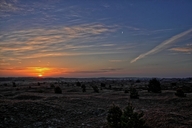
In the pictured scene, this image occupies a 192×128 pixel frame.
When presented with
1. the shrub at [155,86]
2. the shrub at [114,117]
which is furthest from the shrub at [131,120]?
the shrub at [155,86]

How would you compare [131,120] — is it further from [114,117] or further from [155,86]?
[155,86]

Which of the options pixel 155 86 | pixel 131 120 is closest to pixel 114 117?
pixel 131 120

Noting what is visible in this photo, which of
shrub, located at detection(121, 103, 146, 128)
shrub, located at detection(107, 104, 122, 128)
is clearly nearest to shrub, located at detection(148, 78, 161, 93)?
shrub, located at detection(107, 104, 122, 128)

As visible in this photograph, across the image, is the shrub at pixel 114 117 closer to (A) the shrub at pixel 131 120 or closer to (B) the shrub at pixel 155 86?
(A) the shrub at pixel 131 120

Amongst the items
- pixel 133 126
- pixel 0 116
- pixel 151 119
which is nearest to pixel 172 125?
pixel 151 119

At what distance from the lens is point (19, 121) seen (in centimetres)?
1655

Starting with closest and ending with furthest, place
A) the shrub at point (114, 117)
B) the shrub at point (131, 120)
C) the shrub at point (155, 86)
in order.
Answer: the shrub at point (131, 120) → the shrub at point (114, 117) → the shrub at point (155, 86)

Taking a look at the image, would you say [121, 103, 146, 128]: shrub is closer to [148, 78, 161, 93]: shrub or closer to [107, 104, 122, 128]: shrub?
[107, 104, 122, 128]: shrub

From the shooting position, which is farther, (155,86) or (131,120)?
(155,86)

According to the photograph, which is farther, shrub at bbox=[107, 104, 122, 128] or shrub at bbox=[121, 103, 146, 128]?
shrub at bbox=[107, 104, 122, 128]

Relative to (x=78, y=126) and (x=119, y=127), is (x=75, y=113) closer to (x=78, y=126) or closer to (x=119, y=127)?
(x=78, y=126)

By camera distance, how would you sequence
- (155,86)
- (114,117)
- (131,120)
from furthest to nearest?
(155,86) → (114,117) → (131,120)

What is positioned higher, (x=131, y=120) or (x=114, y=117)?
(x=131, y=120)

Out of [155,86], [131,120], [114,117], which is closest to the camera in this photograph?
[131,120]
